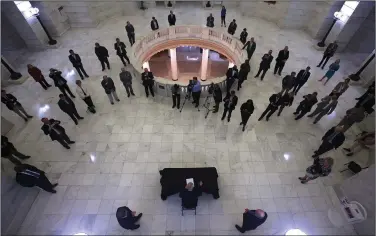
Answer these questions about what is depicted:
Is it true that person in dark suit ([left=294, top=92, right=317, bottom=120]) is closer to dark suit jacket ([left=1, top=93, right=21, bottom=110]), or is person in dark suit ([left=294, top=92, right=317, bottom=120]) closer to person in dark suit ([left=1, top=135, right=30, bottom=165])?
person in dark suit ([left=1, top=135, right=30, bottom=165])

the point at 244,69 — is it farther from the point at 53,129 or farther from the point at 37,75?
the point at 37,75

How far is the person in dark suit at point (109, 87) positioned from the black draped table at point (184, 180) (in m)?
4.06

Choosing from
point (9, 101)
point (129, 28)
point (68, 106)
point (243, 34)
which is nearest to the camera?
point (68, 106)

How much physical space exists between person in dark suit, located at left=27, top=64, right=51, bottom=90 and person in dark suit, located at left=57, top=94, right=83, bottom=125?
8.29 ft

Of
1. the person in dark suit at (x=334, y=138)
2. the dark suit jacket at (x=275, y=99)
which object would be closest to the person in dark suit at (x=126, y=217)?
the dark suit jacket at (x=275, y=99)

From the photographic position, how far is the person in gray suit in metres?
7.17

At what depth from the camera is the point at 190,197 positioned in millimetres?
5375

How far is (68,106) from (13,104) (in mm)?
2206

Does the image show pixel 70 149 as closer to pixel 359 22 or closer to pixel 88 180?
pixel 88 180

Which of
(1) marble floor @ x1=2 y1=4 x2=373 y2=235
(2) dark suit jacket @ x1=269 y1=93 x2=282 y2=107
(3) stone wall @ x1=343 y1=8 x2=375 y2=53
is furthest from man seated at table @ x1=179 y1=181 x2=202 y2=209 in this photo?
(3) stone wall @ x1=343 y1=8 x2=375 y2=53

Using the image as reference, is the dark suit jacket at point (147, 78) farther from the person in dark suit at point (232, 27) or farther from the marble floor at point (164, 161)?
the person in dark suit at point (232, 27)

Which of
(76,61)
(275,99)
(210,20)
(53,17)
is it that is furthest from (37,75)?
(275,99)

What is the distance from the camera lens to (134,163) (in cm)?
693

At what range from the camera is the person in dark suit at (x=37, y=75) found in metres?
8.32
